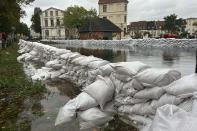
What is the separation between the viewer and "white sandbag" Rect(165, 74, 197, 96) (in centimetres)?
365

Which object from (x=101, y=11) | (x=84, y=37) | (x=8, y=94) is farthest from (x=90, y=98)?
(x=101, y=11)

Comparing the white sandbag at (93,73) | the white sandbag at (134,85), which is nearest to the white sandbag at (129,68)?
the white sandbag at (134,85)

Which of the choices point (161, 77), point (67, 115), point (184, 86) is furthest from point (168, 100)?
point (67, 115)

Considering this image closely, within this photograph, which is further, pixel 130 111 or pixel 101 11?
pixel 101 11

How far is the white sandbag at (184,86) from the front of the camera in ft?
12.0

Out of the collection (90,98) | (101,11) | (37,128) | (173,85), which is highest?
(101,11)

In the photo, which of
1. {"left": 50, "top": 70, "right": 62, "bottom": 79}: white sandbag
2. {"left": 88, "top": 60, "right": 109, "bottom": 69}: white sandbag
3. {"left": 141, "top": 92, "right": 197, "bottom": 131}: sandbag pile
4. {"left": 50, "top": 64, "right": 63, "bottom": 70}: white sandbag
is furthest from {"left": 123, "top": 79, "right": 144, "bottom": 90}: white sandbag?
{"left": 50, "top": 64, "right": 63, "bottom": 70}: white sandbag

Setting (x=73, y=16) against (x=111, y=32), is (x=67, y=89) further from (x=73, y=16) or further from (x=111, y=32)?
(x=73, y=16)

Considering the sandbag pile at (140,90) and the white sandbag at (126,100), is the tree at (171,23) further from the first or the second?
the white sandbag at (126,100)

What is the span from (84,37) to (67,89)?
171 ft

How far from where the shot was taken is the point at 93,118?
461 cm

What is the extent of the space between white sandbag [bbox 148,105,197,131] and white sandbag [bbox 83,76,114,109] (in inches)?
69.9

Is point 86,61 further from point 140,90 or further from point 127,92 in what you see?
point 140,90

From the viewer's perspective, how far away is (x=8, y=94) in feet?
22.5
